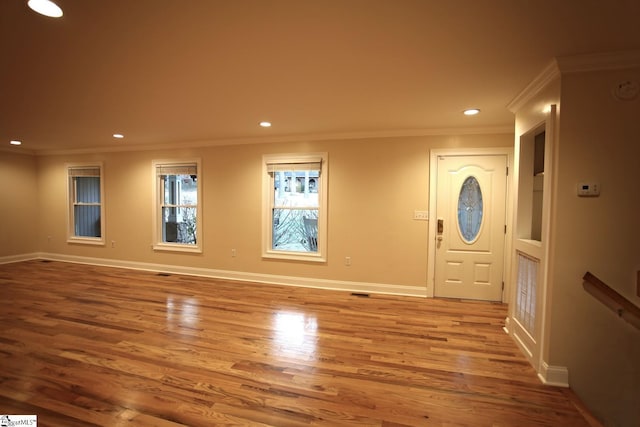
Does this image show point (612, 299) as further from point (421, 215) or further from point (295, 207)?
point (295, 207)

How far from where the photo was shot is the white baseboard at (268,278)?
429 cm

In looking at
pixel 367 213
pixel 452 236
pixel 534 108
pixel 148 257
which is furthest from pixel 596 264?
pixel 148 257

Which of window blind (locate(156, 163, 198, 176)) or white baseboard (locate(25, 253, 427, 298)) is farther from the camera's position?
window blind (locate(156, 163, 198, 176))

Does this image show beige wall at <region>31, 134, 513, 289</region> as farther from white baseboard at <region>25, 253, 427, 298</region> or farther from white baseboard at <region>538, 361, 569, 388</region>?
white baseboard at <region>538, 361, 569, 388</region>

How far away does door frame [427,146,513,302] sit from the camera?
387 centimetres

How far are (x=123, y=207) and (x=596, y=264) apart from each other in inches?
269

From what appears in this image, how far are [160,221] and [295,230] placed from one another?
2690 mm

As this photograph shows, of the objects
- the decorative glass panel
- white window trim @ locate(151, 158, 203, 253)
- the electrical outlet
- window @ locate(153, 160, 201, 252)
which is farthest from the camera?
window @ locate(153, 160, 201, 252)

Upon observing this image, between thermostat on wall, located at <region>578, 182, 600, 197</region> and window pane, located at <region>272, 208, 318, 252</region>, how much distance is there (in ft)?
10.6

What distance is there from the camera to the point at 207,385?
2.09 m

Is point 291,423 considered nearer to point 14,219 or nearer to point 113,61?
point 113,61

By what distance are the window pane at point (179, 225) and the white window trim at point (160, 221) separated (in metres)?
0.10

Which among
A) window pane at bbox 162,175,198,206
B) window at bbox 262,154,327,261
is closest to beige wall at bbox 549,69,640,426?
window at bbox 262,154,327,261

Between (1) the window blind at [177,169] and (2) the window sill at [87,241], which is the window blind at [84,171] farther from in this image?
(1) the window blind at [177,169]
